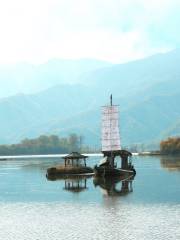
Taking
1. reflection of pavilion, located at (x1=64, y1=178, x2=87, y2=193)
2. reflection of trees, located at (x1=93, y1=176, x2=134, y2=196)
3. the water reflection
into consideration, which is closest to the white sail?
the water reflection

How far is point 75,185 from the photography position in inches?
3927

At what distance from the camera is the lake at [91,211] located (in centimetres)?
4953

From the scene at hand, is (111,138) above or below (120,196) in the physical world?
above

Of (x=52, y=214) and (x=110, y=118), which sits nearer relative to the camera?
(x=52, y=214)

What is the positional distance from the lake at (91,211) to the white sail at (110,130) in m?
32.7

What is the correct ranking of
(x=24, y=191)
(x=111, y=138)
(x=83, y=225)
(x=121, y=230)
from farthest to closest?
(x=111, y=138)
(x=24, y=191)
(x=83, y=225)
(x=121, y=230)

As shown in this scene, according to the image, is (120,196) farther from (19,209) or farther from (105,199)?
(19,209)

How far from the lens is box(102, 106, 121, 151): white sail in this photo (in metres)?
133

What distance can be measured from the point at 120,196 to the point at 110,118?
194 feet

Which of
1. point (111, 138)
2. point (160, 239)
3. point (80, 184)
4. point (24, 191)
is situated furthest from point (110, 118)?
point (160, 239)

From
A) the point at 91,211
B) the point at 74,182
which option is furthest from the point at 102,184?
the point at 91,211

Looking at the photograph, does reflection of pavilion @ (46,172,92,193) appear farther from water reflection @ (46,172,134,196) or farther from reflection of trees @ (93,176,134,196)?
reflection of trees @ (93,176,134,196)

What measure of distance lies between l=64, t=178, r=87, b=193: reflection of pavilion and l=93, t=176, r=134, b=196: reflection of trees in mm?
2542

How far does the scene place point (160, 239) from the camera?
45.6m
